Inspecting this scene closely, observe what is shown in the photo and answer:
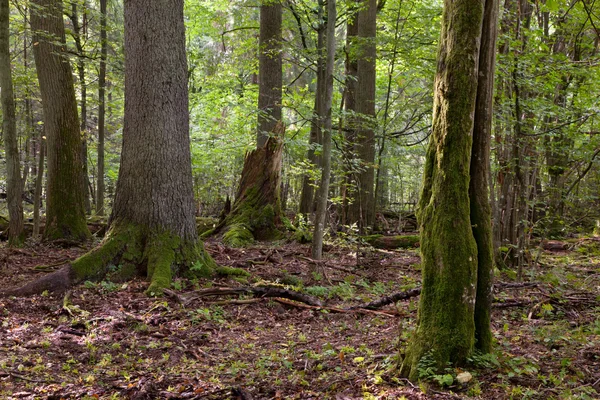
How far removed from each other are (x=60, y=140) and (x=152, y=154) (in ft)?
14.6

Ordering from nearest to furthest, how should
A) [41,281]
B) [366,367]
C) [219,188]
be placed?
[366,367]
[41,281]
[219,188]

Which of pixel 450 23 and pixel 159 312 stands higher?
pixel 450 23

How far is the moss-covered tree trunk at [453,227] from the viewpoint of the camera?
350cm

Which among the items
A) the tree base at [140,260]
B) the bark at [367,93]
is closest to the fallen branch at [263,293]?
the tree base at [140,260]

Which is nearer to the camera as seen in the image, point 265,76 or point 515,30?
point 515,30

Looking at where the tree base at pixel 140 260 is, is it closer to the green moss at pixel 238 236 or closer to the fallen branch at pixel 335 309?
the fallen branch at pixel 335 309

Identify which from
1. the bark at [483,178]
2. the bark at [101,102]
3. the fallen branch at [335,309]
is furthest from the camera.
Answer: the bark at [101,102]

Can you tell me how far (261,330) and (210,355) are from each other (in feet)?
3.16

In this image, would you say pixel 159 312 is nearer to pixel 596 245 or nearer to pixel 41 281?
pixel 41 281

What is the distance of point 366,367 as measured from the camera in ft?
13.0

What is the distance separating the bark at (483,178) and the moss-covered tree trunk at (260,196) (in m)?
7.46

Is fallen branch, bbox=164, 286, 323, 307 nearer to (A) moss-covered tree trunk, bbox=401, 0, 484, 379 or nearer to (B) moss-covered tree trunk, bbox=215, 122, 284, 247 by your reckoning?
(A) moss-covered tree trunk, bbox=401, 0, 484, 379

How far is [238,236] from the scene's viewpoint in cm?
1040

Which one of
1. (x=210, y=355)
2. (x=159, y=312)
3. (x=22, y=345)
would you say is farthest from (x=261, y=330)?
(x=22, y=345)
